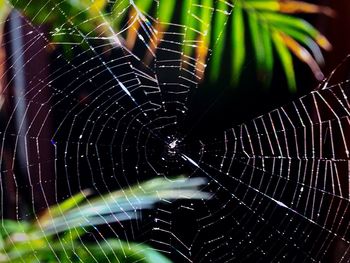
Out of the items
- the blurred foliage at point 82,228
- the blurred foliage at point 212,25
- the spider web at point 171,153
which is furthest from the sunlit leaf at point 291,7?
the blurred foliage at point 82,228

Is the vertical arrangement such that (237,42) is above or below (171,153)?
above

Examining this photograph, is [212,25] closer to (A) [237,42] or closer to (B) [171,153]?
(A) [237,42]

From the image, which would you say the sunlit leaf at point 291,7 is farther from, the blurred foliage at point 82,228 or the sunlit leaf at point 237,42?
the blurred foliage at point 82,228

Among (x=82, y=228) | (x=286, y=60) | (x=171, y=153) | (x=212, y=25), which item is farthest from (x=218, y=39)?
(x=82, y=228)

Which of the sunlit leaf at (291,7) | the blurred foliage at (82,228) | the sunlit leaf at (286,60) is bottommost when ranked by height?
the blurred foliage at (82,228)

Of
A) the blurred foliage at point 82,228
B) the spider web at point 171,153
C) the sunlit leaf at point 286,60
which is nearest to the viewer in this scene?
the blurred foliage at point 82,228

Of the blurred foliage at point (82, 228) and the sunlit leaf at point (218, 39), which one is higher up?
the sunlit leaf at point (218, 39)
